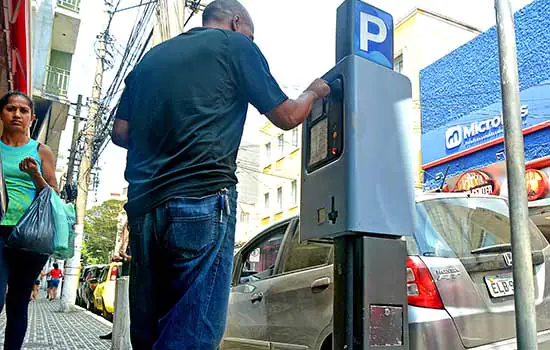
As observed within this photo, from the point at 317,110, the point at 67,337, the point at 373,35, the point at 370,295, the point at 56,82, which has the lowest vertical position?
the point at 67,337

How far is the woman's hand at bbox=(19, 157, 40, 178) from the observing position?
2.77 metres

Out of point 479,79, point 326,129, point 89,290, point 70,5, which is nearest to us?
point 326,129

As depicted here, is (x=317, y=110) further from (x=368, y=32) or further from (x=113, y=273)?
(x=113, y=273)

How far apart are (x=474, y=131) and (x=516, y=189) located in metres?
9.21

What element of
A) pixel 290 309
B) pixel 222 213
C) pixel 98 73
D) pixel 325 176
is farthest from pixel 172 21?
pixel 98 73

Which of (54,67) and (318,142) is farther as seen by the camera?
(54,67)

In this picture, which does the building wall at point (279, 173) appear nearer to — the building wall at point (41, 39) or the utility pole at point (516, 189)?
the building wall at point (41, 39)

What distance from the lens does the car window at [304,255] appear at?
3.38 metres

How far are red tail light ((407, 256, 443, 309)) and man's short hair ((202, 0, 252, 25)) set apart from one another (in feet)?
5.18

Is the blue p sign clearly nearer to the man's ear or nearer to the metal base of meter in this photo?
the man's ear

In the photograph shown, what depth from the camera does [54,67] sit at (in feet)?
56.5

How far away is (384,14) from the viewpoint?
233cm

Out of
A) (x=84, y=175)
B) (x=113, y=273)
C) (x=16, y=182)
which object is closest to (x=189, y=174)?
(x=16, y=182)

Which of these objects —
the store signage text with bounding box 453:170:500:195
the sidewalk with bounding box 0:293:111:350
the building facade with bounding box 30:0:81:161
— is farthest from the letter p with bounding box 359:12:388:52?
the building facade with bounding box 30:0:81:161
